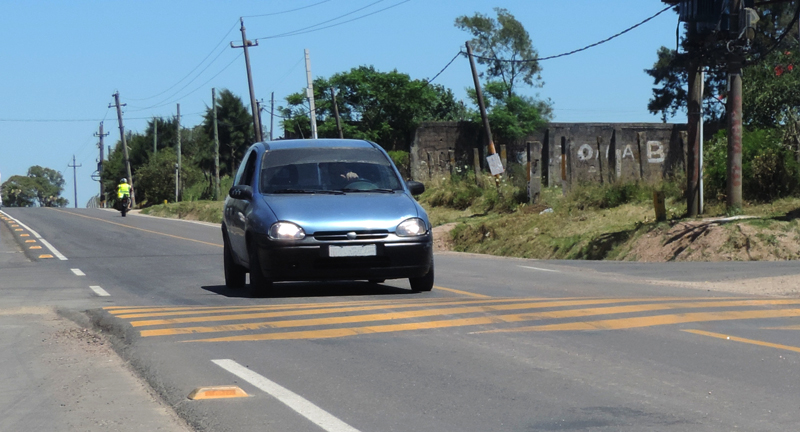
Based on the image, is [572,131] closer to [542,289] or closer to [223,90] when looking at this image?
[542,289]

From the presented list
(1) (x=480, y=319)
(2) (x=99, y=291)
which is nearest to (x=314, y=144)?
(2) (x=99, y=291)

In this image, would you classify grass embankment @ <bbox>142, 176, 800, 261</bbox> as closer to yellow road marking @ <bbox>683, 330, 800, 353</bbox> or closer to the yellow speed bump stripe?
yellow road marking @ <bbox>683, 330, 800, 353</bbox>

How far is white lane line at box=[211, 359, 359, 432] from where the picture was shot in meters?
5.55

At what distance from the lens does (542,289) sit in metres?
12.5

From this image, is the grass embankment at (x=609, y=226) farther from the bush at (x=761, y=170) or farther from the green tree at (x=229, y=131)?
the green tree at (x=229, y=131)

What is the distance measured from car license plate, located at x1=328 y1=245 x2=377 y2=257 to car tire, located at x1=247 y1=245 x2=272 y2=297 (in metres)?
0.83

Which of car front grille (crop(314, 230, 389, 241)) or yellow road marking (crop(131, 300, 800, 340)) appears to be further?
car front grille (crop(314, 230, 389, 241))

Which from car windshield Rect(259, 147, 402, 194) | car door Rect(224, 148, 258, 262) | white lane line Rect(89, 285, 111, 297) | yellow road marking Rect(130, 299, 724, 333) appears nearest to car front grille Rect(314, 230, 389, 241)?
yellow road marking Rect(130, 299, 724, 333)

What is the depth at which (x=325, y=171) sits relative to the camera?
12.1m

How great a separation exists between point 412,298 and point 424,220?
83 centimetres

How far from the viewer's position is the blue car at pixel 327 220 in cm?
1093

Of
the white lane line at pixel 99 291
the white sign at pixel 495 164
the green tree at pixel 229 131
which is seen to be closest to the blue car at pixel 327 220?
the white lane line at pixel 99 291

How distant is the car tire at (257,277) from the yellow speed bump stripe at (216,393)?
477 cm

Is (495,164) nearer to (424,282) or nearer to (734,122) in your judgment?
(734,122)
